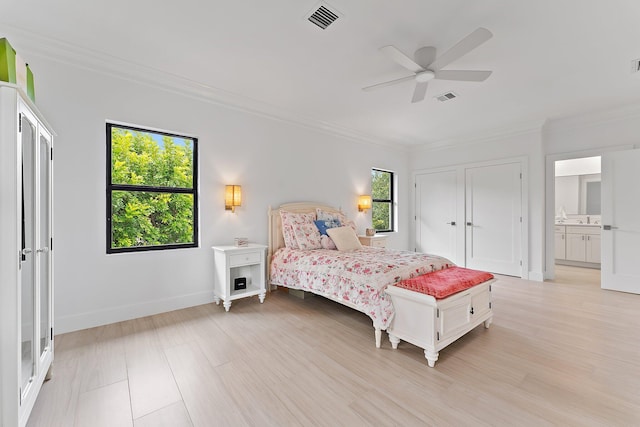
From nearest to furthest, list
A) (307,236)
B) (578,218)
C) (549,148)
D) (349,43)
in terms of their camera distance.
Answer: (349,43), (307,236), (549,148), (578,218)

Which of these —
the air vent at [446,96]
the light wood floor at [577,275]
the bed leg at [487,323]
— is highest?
the air vent at [446,96]

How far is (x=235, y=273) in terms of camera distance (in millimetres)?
3629

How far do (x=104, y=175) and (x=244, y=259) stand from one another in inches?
65.0

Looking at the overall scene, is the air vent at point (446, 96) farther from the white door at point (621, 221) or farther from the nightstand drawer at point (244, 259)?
the nightstand drawer at point (244, 259)

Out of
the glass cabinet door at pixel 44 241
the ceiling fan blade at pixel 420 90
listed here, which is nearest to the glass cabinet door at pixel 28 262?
the glass cabinet door at pixel 44 241

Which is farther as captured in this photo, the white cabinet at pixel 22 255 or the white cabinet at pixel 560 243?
the white cabinet at pixel 560 243

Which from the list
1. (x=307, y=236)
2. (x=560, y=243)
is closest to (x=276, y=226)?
(x=307, y=236)

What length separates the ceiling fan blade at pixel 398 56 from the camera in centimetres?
212

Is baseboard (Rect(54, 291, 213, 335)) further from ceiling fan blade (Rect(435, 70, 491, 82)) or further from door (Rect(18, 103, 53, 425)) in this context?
ceiling fan blade (Rect(435, 70, 491, 82))

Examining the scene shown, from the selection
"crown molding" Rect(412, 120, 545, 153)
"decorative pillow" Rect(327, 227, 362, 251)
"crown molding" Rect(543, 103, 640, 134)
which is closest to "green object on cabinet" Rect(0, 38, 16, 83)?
"decorative pillow" Rect(327, 227, 362, 251)

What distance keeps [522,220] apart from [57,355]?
6147 millimetres

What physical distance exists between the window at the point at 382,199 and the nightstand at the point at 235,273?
2966mm

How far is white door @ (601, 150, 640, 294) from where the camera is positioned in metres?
3.76

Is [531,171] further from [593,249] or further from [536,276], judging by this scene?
[593,249]
